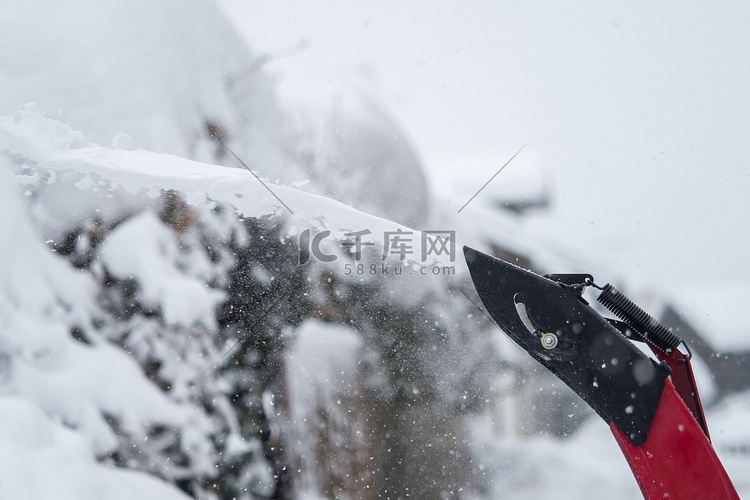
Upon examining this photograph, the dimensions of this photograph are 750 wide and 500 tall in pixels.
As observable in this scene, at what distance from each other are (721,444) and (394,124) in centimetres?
191

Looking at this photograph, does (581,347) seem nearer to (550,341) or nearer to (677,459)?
(550,341)

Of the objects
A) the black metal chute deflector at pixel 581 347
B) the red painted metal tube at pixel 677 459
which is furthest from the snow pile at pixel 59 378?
the red painted metal tube at pixel 677 459

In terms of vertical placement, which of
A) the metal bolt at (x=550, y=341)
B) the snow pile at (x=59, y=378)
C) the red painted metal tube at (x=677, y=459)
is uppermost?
the metal bolt at (x=550, y=341)

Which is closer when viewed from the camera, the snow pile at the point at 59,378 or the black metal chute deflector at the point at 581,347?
the black metal chute deflector at the point at 581,347

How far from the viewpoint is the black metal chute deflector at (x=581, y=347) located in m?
1.08

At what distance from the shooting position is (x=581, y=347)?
1102 mm

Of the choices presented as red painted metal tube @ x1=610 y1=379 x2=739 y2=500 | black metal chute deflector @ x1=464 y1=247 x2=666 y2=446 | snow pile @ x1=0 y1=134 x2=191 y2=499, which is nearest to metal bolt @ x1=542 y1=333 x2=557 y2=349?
black metal chute deflector @ x1=464 y1=247 x2=666 y2=446

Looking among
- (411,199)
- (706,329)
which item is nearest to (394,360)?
(411,199)

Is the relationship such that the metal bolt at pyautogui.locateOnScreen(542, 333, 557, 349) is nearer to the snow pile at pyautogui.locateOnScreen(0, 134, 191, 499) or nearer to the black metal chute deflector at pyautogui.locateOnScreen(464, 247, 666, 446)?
the black metal chute deflector at pyautogui.locateOnScreen(464, 247, 666, 446)

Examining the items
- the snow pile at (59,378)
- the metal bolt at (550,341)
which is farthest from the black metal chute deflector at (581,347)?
the snow pile at (59,378)

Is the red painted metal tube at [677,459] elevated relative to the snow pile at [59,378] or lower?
elevated

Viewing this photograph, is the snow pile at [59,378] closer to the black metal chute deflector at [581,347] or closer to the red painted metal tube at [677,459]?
the black metal chute deflector at [581,347]

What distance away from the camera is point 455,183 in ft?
6.56

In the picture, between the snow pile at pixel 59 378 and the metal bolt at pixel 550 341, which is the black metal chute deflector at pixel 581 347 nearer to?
the metal bolt at pixel 550 341
